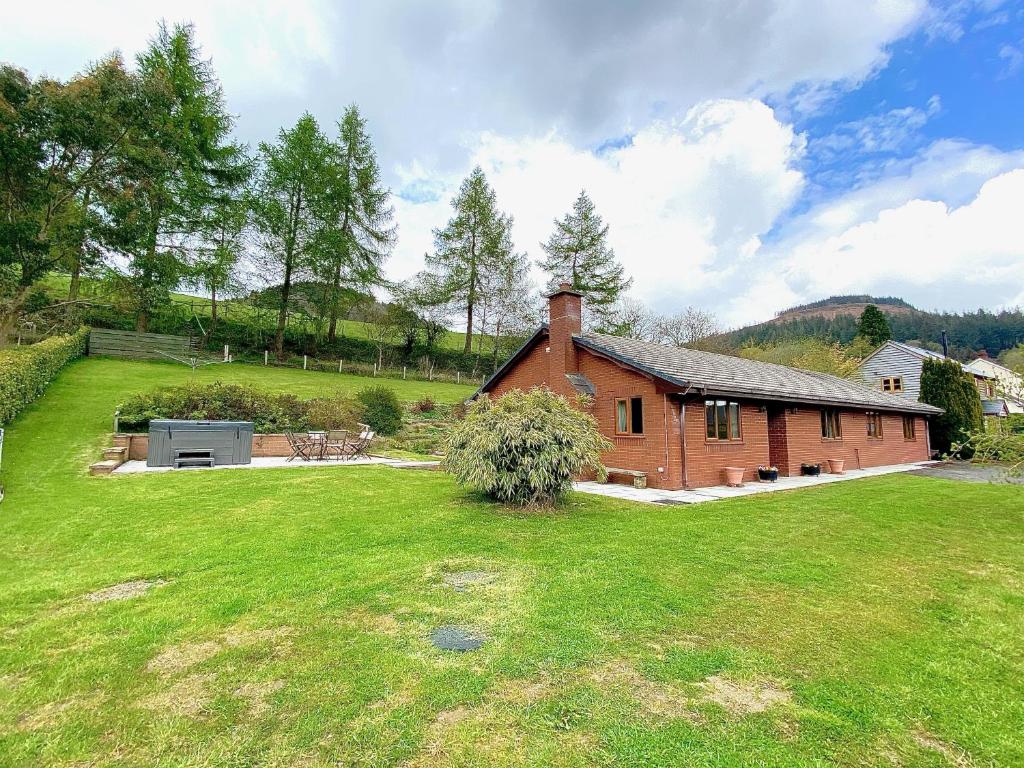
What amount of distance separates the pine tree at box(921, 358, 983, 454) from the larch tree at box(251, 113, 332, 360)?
3457cm

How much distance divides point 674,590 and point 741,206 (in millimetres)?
17274

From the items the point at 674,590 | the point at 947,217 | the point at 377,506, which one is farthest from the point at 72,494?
the point at 947,217

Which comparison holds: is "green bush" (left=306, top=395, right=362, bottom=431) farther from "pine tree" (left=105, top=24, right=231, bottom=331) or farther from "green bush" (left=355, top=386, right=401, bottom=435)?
"pine tree" (left=105, top=24, right=231, bottom=331)

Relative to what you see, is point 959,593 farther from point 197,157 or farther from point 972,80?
point 197,157

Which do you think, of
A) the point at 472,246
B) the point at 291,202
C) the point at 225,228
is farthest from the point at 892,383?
the point at 225,228

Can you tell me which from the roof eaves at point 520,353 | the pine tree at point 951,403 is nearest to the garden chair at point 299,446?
the roof eaves at point 520,353

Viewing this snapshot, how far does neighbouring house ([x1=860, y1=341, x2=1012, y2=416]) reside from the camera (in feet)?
96.6

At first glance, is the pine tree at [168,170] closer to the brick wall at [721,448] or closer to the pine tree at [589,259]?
the brick wall at [721,448]

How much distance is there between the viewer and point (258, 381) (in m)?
21.0

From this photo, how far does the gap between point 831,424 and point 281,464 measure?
62.2ft

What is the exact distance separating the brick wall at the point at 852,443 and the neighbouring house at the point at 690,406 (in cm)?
5

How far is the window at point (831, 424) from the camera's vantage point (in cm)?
1609

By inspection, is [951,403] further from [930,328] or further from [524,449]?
[930,328]

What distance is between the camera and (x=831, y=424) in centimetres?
1647
